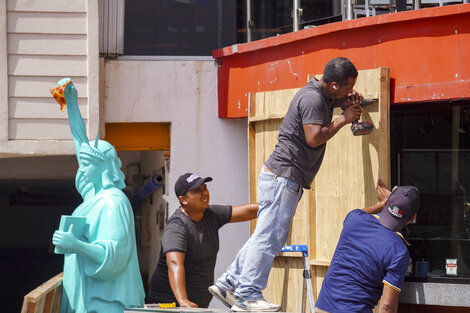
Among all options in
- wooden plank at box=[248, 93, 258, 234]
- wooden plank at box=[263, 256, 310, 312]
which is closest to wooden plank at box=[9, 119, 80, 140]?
wooden plank at box=[248, 93, 258, 234]

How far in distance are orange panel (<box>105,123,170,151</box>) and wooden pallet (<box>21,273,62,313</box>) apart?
3344mm

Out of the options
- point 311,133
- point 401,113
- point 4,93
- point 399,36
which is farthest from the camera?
point 4,93

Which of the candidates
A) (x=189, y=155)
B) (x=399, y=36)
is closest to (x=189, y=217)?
(x=399, y=36)

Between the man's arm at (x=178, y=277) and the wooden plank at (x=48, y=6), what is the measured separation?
375cm

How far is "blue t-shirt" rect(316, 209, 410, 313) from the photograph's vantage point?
4.80 metres

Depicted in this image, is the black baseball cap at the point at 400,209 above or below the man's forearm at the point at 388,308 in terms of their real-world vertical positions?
above

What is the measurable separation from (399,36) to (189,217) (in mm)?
2376

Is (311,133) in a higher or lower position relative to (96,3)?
lower

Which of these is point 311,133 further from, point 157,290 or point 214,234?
point 157,290

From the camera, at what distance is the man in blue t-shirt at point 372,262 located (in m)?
4.78

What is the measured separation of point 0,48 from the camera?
860 centimetres

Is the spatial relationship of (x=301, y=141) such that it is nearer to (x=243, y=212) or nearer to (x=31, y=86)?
(x=243, y=212)

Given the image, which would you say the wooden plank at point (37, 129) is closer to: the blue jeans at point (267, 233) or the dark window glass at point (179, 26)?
the dark window glass at point (179, 26)

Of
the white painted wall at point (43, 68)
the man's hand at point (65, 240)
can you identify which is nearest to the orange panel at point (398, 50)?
the white painted wall at point (43, 68)
